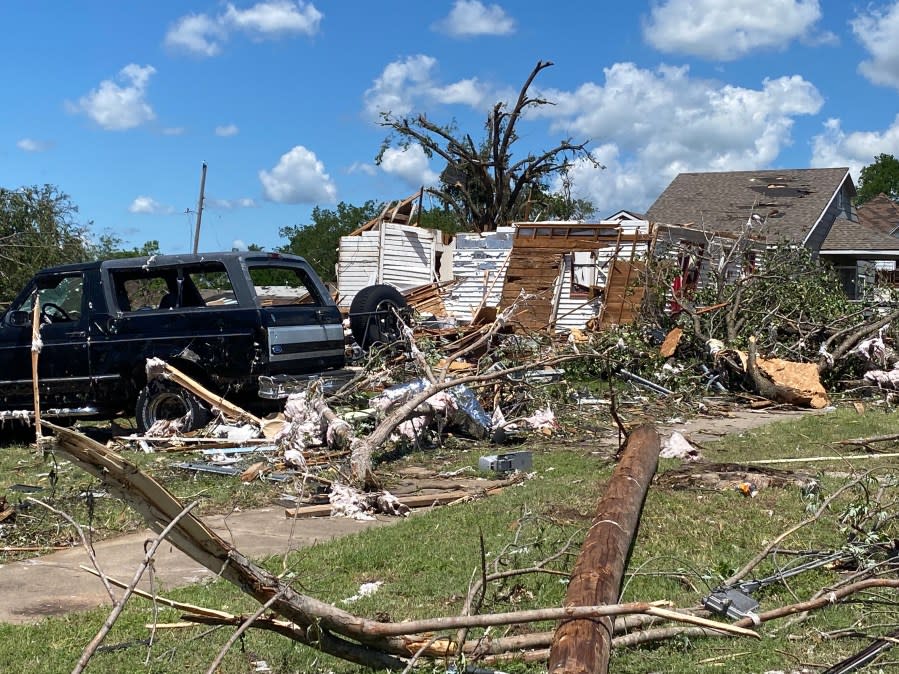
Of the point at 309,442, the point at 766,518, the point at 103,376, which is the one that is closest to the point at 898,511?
the point at 766,518

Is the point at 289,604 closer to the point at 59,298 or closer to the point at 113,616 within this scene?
the point at 113,616

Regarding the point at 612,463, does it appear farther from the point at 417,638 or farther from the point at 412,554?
the point at 417,638

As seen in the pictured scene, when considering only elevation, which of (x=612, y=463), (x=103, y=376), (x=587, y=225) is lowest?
(x=612, y=463)

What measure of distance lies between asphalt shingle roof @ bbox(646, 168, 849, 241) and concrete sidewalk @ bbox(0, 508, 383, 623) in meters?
24.6

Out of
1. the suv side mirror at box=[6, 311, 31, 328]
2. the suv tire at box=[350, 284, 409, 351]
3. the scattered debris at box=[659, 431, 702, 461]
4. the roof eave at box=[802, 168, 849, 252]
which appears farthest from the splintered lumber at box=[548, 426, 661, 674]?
the roof eave at box=[802, 168, 849, 252]

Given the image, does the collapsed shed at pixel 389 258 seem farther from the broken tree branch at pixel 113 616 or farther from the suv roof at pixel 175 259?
the broken tree branch at pixel 113 616

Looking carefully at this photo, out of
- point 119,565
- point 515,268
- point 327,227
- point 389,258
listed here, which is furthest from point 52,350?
point 327,227

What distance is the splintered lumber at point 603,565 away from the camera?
3.52 m

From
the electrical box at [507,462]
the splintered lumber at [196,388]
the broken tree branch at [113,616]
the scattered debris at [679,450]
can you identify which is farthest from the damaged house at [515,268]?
the broken tree branch at [113,616]

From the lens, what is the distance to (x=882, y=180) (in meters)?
77.2

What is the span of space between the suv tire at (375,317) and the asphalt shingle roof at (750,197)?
18.5 m

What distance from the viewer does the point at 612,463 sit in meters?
8.71

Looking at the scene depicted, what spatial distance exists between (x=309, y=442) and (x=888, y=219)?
130ft

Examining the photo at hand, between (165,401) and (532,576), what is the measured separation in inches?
248
